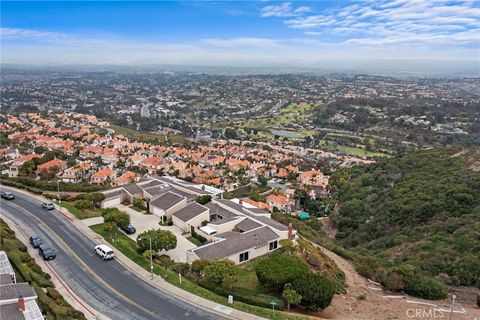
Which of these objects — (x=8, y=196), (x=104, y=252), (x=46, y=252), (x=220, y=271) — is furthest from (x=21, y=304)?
(x=8, y=196)

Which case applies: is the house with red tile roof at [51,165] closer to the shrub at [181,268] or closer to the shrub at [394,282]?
the shrub at [181,268]

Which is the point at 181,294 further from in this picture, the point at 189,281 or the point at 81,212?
the point at 81,212

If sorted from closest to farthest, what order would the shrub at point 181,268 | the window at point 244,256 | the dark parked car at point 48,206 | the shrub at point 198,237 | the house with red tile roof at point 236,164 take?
1. the shrub at point 181,268
2. the window at point 244,256
3. the shrub at point 198,237
4. the dark parked car at point 48,206
5. the house with red tile roof at point 236,164

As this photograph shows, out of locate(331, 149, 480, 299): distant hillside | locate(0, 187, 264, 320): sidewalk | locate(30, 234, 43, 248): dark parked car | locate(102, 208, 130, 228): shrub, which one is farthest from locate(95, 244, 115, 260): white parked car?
locate(331, 149, 480, 299): distant hillside

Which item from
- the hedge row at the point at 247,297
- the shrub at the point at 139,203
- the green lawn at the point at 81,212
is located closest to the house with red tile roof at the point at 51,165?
the green lawn at the point at 81,212

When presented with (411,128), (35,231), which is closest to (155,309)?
(35,231)
